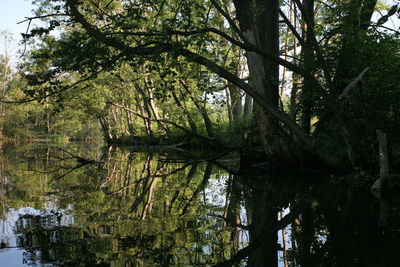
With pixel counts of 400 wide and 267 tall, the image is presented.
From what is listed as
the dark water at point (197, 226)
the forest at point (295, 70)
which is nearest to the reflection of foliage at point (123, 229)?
the dark water at point (197, 226)

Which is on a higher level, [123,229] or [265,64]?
[265,64]

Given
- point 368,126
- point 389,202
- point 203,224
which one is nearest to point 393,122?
point 368,126

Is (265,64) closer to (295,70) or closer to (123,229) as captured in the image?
(295,70)

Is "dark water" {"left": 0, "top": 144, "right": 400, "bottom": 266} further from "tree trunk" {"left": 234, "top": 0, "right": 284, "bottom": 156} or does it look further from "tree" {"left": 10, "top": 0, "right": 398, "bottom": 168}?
"tree trunk" {"left": 234, "top": 0, "right": 284, "bottom": 156}

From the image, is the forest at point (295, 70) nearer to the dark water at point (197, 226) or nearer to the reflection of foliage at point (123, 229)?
the dark water at point (197, 226)

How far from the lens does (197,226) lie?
3.75 metres

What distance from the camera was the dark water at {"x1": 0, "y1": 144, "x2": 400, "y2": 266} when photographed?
8.80 ft

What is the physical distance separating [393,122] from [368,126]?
140 centimetres

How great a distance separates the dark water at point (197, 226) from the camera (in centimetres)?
268

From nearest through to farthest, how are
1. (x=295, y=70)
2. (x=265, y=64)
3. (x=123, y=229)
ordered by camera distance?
1. (x=123, y=229)
2. (x=295, y=70)
3. (x=265, y=64)

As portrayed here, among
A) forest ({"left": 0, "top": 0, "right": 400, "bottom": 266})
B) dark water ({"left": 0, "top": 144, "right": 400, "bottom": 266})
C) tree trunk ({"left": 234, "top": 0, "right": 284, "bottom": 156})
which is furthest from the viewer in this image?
tree trunk ({"left": 234, "top": 0, "right": 284, "bottom": 156})

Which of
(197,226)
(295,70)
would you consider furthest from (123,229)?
(295,70)

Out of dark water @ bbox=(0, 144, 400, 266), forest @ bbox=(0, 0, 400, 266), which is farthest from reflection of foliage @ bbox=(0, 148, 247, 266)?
forest @ bbox=(0, 0, 400, 266)

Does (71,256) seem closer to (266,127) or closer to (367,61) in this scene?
(266,127)
